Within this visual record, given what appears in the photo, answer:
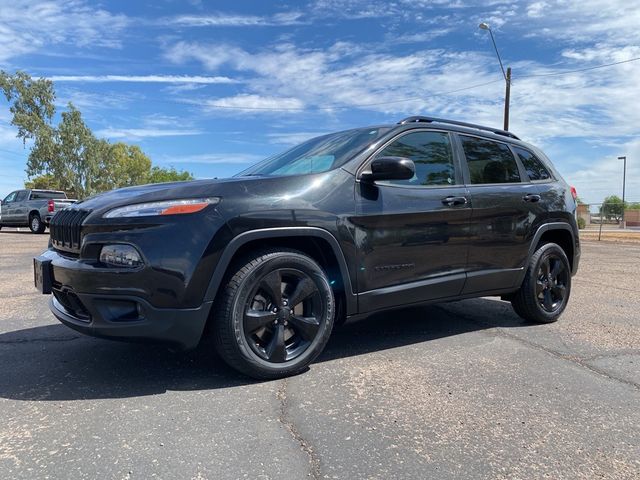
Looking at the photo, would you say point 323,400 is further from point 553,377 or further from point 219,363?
point 553,377

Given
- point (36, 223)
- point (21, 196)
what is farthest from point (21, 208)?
point (36, 223)

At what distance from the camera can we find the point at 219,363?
143 inches

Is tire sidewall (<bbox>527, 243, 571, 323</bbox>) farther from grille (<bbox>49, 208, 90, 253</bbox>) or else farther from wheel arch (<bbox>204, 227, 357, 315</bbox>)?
grille (<bbox>49, 208, 90, 253</bbox>)

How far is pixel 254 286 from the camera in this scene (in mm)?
3170

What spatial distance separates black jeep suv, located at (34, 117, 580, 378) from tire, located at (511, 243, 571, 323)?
0.24 m

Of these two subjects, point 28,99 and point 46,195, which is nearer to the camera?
point 46,195

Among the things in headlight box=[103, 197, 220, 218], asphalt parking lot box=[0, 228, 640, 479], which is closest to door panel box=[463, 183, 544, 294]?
asphalt parking lot box=[0, 228, 640, 479]

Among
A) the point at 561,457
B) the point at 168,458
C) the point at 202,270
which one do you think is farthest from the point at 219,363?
the point at 561,457

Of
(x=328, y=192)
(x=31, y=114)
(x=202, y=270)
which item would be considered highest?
(x=31, y=114)

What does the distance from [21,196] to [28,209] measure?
1080mm

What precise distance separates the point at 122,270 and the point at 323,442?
1.46 m

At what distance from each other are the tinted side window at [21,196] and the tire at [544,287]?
22.2 m

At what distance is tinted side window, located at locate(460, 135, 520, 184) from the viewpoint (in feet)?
14.9

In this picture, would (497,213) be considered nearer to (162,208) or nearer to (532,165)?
(532,165)
